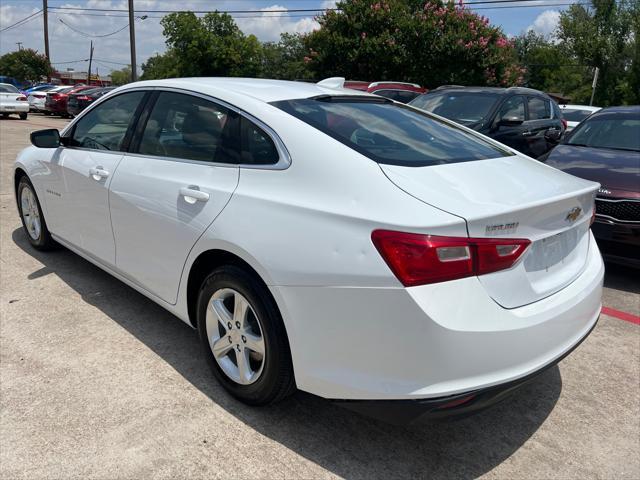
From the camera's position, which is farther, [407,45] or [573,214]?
[407,45]

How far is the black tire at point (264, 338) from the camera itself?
246 centimetres

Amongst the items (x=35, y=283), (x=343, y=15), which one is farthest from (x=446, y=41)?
(x=35, y=283)

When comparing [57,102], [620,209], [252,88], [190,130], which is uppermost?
[252,88]

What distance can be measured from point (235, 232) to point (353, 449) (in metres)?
1.12

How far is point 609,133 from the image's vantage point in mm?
6211

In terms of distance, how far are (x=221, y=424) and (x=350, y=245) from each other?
3.82ft

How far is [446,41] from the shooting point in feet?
85.8

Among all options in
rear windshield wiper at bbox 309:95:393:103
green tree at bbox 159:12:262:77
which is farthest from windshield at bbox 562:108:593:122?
green tree at bbox 159:12:262:77

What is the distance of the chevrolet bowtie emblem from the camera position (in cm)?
251

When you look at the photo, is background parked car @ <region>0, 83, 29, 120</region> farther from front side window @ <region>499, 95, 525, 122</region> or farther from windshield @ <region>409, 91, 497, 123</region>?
front side window @ <region>499, 95, 525, 122</region>

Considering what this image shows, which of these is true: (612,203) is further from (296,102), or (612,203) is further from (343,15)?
(343,15)

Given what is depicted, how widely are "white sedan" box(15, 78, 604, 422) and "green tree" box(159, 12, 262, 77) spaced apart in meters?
42.9

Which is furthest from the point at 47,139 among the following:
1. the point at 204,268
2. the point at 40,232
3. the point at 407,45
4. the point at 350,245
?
the point at 407,45

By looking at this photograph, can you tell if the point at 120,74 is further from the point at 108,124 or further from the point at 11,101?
the point at 108,124
